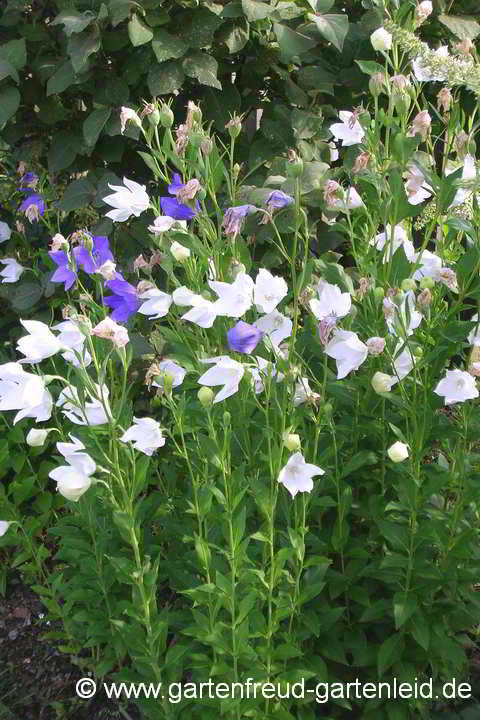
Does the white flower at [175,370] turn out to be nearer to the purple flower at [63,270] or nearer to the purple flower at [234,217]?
the purple flower at [234,217]

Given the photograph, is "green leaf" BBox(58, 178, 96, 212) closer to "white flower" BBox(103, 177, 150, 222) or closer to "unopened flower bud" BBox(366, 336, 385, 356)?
"white flower" BBox(103, 177, 150, 222)

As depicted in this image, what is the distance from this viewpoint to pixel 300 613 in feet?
5.83

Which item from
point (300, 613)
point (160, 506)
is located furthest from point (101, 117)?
point (300, 613)

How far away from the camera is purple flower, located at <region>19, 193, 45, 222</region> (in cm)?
240

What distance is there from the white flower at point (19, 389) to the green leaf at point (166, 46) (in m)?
1.23

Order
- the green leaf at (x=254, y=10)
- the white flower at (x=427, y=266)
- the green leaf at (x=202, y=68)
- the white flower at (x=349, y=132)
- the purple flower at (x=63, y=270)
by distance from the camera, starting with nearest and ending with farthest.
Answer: the white flower at (x=427, y=266), the white flower at (x=349, y=132), the purple flower at (x=63, y=270), the green leaf at (x=254, y=10), the green leaf at (x=202, y=68)

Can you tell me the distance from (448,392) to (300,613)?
615 millimetres

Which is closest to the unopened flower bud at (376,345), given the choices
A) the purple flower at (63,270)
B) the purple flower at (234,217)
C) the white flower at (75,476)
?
the purple flower at (234,217)

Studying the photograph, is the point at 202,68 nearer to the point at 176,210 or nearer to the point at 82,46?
the point at 82,46

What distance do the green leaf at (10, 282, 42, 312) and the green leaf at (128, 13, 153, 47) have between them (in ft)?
2.88

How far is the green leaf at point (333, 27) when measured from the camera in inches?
87.6

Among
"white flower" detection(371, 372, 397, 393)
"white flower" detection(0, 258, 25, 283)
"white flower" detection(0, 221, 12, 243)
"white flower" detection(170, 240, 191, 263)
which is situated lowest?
"white flower" detection(0, 258, 25, 283)

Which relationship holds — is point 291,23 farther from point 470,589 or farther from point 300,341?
point 470,589
